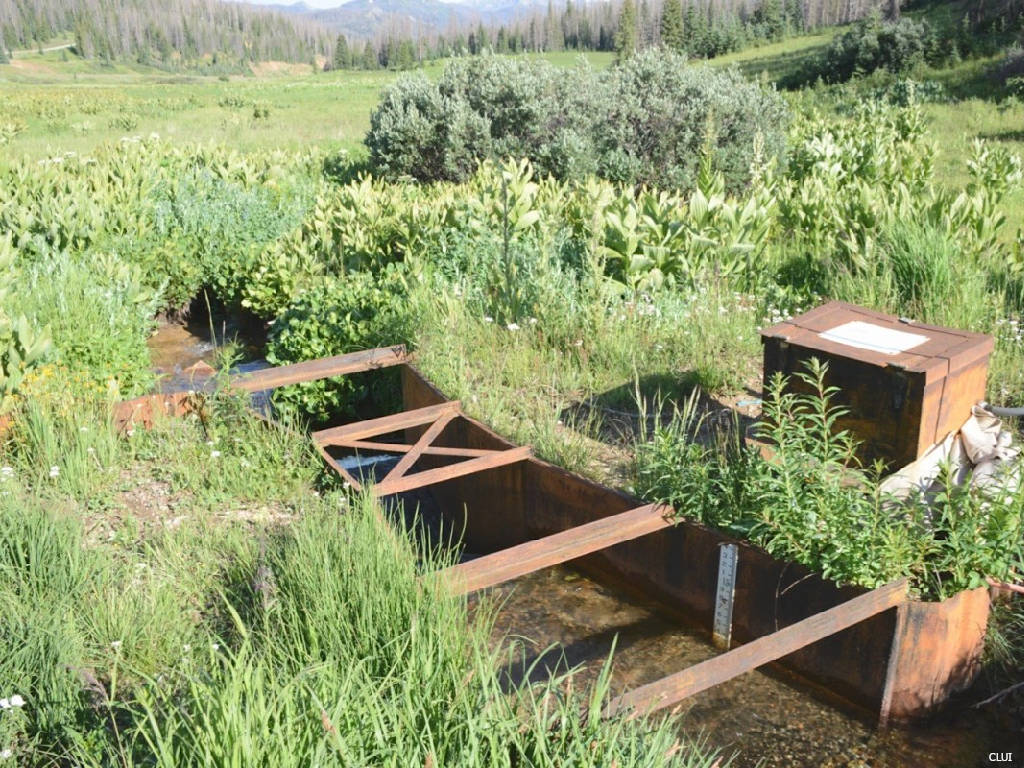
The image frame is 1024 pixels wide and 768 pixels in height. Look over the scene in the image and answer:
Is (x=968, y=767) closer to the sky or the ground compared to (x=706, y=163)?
closer to the ground

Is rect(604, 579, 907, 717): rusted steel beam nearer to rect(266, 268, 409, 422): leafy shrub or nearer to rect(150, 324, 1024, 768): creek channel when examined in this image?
rect(150, 324, 1024, 768): creek channel

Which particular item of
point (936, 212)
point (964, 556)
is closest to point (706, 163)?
point (936, 212)

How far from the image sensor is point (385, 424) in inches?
229

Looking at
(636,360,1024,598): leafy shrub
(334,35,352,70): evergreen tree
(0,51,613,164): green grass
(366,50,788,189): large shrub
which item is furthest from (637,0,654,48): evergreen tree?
(636,360,1024,598): leafy shrub

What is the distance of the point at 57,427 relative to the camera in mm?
5527

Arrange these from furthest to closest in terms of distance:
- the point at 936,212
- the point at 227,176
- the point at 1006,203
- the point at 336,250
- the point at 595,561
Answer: the point at 227,176 → the point at 1006,203 → the point at 336,250 → the point at 936,212 → the point at 595,561

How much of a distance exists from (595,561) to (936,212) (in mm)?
4387

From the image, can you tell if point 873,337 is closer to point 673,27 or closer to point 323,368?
point 323,368

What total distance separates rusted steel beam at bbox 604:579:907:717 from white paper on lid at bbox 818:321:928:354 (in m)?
1.12

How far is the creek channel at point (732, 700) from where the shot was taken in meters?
3.63

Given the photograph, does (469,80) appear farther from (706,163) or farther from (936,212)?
(936,212)

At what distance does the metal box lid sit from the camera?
3.97m

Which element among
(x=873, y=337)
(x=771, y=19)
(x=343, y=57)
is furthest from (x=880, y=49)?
(x=343, y=57)

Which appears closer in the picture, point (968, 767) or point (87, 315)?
point (968, 767)
